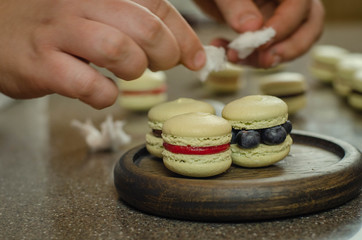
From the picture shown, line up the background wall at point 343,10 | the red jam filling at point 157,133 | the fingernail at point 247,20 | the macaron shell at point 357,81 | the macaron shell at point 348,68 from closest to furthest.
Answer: the red jam filling at point 157,133
the fingernail at point 247,20
the macaron shell at point 357,81
the macaron shell at point 348,68
the background wall at point 343,10

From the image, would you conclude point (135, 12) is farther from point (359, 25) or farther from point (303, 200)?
point (359, 25)

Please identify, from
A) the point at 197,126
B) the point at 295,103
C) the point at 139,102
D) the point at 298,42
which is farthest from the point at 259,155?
the point at 139,102

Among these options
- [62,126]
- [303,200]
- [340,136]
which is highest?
[303,200]

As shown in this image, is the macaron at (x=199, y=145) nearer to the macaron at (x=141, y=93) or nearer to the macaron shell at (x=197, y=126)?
the macaron shell at (x=197, y=126)

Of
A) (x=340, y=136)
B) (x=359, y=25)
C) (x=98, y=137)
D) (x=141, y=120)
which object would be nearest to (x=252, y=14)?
(x=340, y=136)

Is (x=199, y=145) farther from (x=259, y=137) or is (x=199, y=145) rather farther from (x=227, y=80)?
(x=227, y=80)

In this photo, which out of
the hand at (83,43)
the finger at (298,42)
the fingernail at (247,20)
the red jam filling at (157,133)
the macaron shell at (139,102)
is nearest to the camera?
the hand at (83,43)

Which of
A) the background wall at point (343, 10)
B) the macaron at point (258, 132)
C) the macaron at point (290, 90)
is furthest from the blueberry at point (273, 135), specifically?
the background wall at point (343, 10)

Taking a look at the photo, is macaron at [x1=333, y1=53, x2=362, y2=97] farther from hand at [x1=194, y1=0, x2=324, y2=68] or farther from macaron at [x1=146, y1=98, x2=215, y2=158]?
macaron at [x1=146, y1=98, x2=215, y2=158]

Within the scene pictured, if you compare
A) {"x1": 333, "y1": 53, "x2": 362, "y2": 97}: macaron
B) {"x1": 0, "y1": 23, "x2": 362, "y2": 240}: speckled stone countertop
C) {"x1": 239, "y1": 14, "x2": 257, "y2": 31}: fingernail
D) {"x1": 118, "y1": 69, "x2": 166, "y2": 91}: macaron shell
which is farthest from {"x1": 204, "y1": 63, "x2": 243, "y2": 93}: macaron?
{"x1": 239, "y1": 14, "x2": 257, "y2": 31}: fingernail
